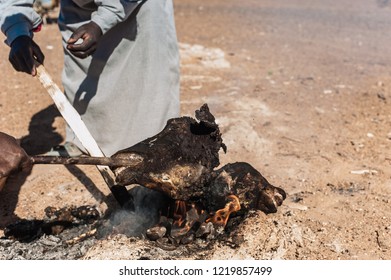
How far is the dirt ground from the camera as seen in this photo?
3496 millimetres

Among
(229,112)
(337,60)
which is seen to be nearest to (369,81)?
(337,60)

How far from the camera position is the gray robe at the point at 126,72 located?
4.17 meters

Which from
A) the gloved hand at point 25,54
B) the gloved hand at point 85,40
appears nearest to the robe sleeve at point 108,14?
the gloved hand at point 85,40

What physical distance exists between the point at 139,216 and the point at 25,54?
4.26 ft

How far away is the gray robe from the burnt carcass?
794 millimetres

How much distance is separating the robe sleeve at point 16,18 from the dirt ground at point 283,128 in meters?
1.23

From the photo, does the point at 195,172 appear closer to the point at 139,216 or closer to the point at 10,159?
the point at 139,216

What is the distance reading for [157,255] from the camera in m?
3.23

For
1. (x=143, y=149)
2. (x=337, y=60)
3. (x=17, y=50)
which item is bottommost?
(x=337, y=60)

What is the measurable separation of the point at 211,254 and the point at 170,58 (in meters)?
1.70

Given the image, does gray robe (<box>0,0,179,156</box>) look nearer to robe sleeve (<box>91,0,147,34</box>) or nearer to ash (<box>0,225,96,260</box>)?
robe sleeve (<box>91,0,147,34</box>)

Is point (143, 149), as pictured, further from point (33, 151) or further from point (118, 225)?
point (33, 151)

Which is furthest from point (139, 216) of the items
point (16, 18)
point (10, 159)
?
point (16, 18)

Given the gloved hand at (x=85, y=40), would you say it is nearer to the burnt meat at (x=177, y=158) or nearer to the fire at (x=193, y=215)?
the burnt meat at (x=177, y=158)
